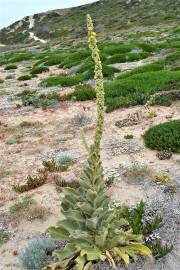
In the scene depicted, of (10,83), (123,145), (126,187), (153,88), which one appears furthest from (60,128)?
(10,83)

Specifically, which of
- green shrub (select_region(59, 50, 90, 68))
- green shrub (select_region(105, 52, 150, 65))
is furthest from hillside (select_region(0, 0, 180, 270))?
green shrub (select_region(59, 50, 90, 68))

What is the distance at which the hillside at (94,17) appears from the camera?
5423 inches

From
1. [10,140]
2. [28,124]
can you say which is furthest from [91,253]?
[28,124]

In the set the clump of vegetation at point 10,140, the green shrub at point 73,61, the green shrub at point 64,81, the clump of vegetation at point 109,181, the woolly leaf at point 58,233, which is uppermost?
the woolly leaf at point 58,233

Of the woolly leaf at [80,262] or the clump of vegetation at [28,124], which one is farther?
the clump of vegetation at [28,124]

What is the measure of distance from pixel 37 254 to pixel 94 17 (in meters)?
168

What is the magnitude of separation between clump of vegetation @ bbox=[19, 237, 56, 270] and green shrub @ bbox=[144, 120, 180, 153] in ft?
19.3

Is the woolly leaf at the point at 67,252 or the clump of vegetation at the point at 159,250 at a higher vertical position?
the woolly leaf at the point at 67,252

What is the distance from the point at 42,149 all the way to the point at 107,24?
131015 millimetres

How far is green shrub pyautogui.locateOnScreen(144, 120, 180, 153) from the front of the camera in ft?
45.9

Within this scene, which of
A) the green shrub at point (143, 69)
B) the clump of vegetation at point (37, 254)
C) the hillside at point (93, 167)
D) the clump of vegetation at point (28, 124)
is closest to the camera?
the hillside at point (93, 167)

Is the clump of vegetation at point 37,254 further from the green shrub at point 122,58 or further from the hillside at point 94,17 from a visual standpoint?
the hillside at point 94,17

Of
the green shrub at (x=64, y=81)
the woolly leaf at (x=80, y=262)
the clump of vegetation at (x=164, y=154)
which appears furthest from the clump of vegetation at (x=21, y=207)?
the green shrub at (x=64, y=81)

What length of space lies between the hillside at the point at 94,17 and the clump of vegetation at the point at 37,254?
12255 centimetres
